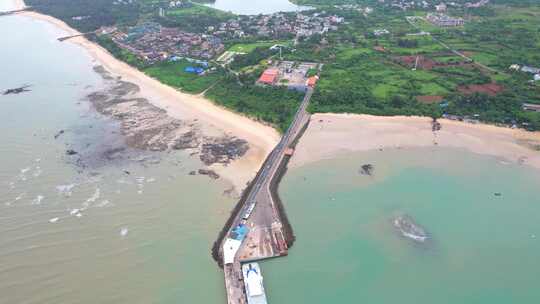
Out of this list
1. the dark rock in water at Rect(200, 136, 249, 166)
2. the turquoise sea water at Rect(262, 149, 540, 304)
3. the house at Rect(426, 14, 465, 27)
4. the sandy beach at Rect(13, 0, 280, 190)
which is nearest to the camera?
the turquoise sea water at Rect(262, 149, 540, 304)

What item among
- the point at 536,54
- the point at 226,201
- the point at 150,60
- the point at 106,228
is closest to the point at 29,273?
the point at 106,228

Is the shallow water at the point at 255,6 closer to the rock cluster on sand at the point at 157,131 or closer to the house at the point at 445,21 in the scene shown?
the house at the point at 445,21

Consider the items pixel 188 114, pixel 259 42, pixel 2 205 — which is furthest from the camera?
pixel 259 42

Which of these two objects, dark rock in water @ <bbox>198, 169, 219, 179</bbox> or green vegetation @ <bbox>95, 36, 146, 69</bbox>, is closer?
dark rock in water @ <bbox>198, 169, 219, 179</bbox>

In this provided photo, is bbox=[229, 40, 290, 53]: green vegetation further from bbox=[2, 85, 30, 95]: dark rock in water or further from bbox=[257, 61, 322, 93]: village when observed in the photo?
bbox=[2, 85, 30, 95]: dark rock in water

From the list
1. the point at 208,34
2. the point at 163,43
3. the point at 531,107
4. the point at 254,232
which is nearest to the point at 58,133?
the point at 254,232

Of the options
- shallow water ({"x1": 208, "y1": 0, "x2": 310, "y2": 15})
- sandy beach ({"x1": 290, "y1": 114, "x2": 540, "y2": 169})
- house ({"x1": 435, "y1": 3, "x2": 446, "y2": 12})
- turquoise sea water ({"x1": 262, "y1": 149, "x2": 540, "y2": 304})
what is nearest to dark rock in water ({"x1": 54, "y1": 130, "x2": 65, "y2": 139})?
sandy beach ({"x1": 290, "y1": 114, "x2": 540, "y2": 169})

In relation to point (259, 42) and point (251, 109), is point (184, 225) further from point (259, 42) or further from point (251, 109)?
point (259, 42)
